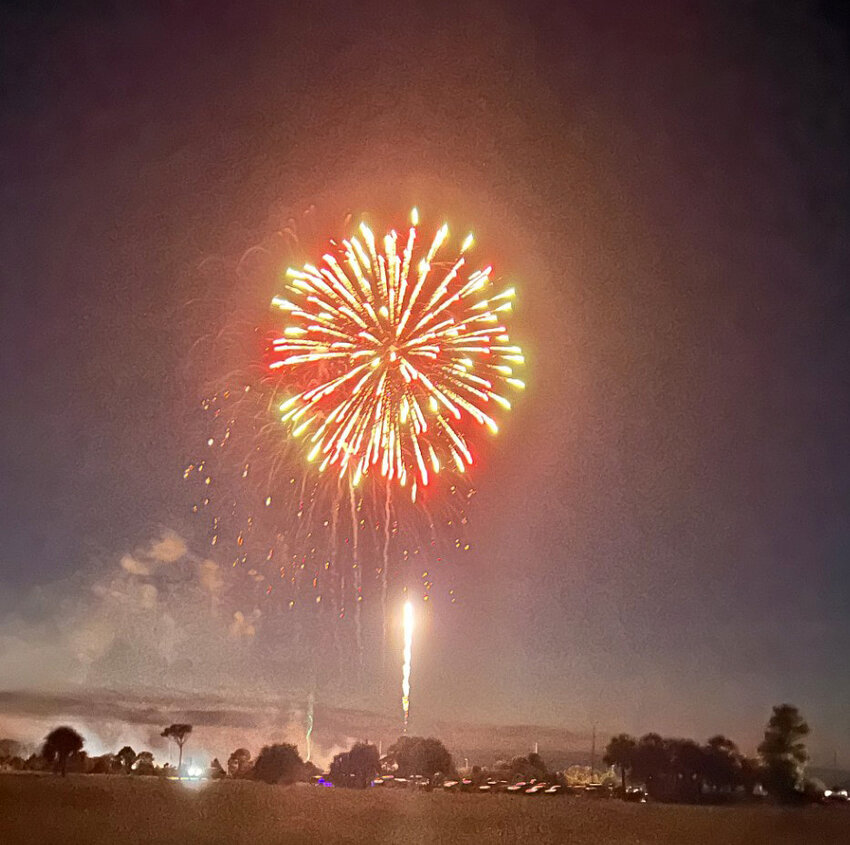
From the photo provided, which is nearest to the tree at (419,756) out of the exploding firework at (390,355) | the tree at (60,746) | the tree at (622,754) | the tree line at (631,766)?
the tree line at (631,766)

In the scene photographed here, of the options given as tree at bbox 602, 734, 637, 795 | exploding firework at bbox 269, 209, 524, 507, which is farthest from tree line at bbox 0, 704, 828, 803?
exploding firework at bbox 269, 209, 524, 507

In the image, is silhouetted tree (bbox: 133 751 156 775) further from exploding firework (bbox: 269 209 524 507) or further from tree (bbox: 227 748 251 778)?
exploding firework (bbox: 269 209 524 507)

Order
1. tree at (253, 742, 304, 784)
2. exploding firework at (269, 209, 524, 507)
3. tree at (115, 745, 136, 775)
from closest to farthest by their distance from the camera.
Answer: exploding firework at (269, 209, 524, 507), tree at (115, 745, 136, 775), tree at (253, 742, 304, 784)

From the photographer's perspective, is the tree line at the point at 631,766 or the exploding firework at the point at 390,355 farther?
the tree line at the point at 631,766

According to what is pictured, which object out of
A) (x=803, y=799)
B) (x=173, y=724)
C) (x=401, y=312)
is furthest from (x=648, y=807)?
(x=401, y=312)

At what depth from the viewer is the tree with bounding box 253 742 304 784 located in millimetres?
26672

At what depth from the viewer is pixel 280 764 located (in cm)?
2705

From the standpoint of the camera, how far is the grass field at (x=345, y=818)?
23484 millimetres

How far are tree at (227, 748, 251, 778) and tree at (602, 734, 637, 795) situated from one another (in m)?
12.2

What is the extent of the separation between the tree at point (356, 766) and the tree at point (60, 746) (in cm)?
785

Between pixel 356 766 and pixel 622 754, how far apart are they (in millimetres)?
9423

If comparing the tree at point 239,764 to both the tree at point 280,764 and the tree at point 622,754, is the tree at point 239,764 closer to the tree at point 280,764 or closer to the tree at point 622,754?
the tree at point 280,764

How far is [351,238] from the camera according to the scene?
1872cm

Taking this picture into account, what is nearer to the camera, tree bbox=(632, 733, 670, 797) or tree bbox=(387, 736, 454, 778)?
tree bbox=(387, 736, 454, 778)
